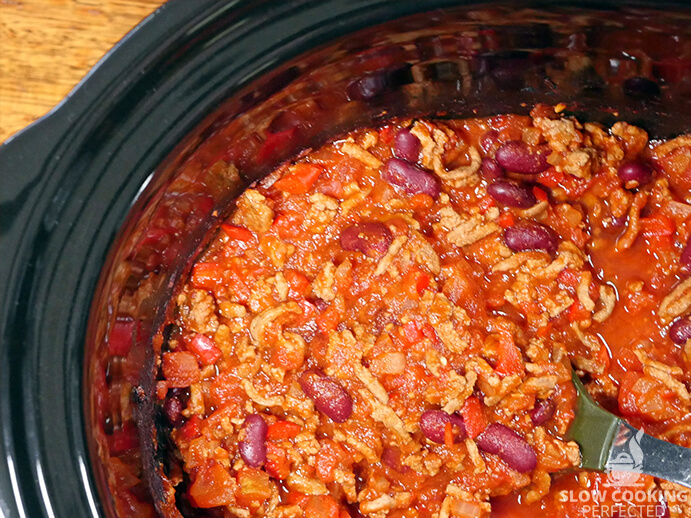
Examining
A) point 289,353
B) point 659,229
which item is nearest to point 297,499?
point 289,353

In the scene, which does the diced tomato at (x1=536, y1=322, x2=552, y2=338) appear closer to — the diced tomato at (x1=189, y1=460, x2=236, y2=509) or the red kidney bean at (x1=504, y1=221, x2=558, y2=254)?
the red kidney bean at (x1=504, y1=221, x2=558, y2=254)

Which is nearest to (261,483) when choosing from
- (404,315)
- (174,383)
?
(174,383)

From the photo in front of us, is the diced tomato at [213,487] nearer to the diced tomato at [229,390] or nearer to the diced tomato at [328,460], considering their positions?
the diced tomato at [229,390]

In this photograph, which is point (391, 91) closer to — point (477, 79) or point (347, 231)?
point (477, 79)

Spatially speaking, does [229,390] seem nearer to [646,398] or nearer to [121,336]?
[121,336]

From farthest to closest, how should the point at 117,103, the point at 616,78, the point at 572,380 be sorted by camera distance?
the point at 572,380 < the point at 616,78 < the point at 117,103

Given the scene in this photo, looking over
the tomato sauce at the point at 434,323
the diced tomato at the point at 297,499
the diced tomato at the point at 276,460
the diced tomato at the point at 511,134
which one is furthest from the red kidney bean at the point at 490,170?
the diced tomato at the point at 297,499

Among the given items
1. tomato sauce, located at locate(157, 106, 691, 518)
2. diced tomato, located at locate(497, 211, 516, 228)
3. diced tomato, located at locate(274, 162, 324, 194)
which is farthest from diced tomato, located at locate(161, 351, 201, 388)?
diced tomato, located at locate(497, 211, 516, 228)
